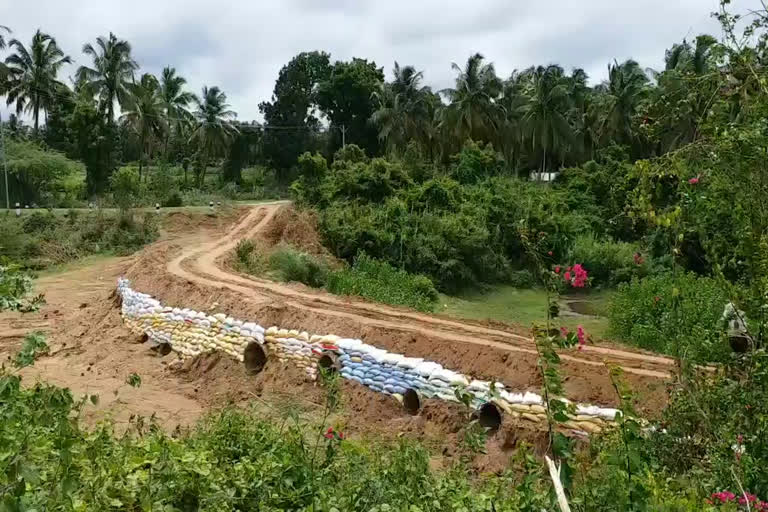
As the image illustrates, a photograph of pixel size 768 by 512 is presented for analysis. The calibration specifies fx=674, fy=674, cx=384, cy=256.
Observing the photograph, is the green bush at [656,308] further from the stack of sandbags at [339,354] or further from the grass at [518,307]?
the stack of sandbags at [339,354]

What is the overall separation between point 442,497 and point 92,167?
34.3 meters

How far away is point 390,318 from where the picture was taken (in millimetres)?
12039

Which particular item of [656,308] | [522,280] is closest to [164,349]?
[656,308]

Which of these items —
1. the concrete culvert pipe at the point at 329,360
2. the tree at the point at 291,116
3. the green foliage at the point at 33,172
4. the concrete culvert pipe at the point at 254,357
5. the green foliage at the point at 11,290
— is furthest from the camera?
the tree at the point at 291,116

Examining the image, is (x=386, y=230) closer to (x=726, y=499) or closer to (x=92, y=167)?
(x=92, y=167)

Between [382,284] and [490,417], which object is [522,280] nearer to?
[382,284]

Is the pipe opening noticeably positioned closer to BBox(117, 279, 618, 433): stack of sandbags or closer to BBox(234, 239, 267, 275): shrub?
BBox(117, 279, 618, 433): stack of sandbags

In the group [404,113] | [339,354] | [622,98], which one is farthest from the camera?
[404,113]

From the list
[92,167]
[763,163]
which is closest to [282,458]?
[763,163]

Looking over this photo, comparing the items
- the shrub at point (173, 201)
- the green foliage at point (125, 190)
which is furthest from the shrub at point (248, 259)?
the shrub at point (173, 201)

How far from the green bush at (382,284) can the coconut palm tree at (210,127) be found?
91.2 feet

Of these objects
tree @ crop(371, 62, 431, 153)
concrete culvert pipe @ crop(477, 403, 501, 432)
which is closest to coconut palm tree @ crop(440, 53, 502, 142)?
tree @ crop(371, 62, 431, 153)

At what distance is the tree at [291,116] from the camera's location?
157ft

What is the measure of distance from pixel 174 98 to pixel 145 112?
7372 millimetres
